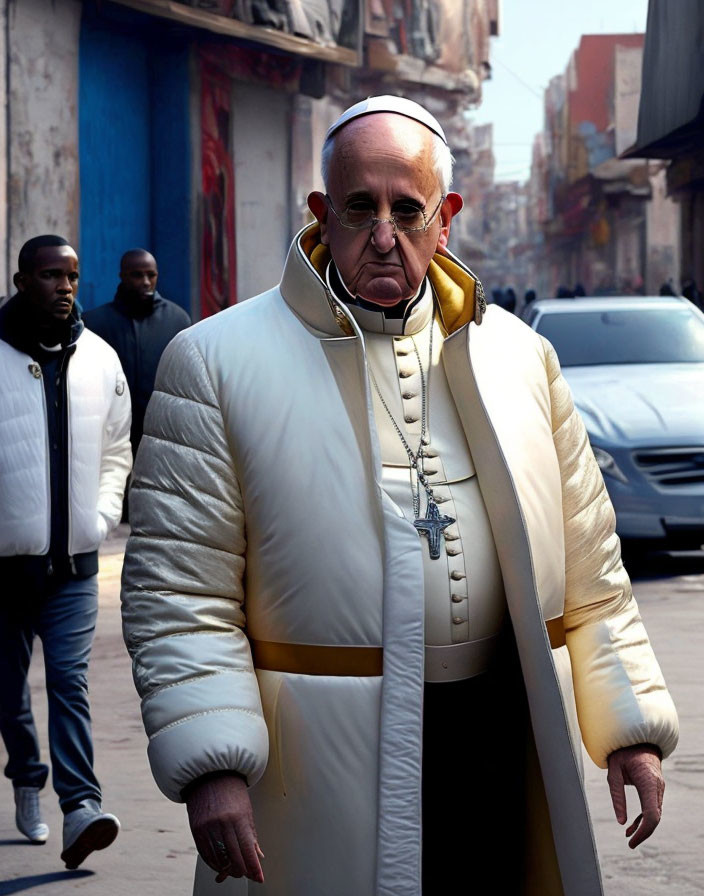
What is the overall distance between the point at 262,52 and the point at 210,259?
9.90ft

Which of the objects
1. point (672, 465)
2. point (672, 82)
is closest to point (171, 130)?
point (672, 465)

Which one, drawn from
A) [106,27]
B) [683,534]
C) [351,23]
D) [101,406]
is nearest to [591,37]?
[351,23]

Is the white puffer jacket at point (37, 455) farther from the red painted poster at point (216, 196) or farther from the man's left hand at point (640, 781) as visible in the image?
the red painted poster at point (216, 196)

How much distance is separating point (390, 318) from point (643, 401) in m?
8.11

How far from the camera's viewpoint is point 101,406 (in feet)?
17.7

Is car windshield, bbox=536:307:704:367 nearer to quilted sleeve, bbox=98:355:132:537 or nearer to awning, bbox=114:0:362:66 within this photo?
awning, bbox=114:0:362:66

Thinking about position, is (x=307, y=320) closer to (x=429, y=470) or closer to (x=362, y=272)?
(x=362, y=272)

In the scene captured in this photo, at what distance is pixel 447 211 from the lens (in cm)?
308

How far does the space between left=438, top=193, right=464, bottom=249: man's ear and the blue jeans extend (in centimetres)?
256

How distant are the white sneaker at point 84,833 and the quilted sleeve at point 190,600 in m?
2.41

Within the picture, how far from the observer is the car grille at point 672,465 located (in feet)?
34.0

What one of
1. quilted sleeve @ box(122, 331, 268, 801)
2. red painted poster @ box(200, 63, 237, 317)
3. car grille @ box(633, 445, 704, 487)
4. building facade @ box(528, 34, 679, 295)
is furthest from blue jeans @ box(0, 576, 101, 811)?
building facade @ box(528, 34, 679, 295)

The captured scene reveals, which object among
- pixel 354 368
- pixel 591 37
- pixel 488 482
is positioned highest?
pixel 591 37

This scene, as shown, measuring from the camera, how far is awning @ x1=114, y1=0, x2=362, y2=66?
1584cm
